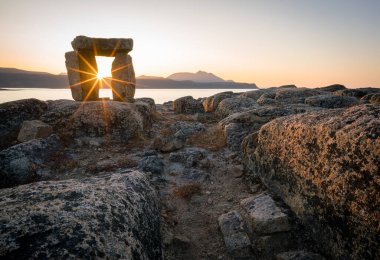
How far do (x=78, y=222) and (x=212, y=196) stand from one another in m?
3.24

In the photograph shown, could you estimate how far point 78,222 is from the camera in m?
2.42

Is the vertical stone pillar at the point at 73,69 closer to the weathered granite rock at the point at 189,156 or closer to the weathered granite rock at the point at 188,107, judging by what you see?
the weathered granite rock at the point at 188,107

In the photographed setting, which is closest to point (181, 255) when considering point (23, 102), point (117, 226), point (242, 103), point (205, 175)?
point (117, 226)

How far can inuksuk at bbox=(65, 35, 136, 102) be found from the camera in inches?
522

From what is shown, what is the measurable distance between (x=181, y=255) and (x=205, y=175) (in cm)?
247

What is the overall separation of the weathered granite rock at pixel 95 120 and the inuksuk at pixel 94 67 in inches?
177

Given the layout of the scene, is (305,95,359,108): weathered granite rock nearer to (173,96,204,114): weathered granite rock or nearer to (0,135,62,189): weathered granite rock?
(173,96,204,114): weathered granite rock

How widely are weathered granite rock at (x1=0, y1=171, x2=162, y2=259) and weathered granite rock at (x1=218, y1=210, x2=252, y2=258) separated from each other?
119 cm

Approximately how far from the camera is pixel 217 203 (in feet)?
16.3

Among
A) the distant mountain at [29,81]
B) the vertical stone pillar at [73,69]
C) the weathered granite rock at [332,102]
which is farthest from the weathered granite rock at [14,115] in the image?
the distant mountain at [29,81]

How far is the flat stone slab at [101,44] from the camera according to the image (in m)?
13.0

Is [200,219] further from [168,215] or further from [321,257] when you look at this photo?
[321,257]

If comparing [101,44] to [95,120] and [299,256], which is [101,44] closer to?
[95,120]

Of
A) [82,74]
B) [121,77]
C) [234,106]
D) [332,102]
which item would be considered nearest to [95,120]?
[121,77]
